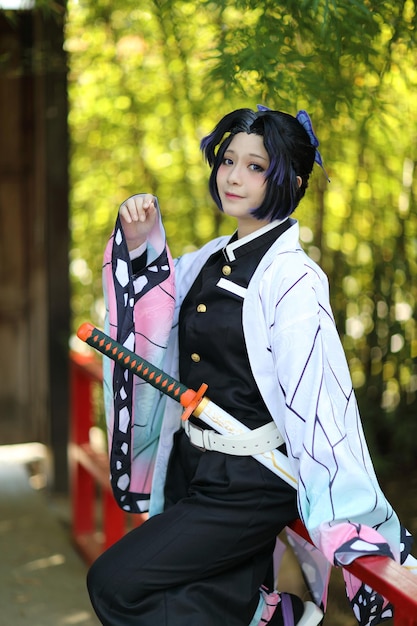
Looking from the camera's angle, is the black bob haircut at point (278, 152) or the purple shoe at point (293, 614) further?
the purple shoe at point (293, 614)

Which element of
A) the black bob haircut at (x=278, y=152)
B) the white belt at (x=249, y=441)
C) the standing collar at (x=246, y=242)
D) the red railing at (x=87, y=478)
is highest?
the black bob haircut at (x=278, y=152)

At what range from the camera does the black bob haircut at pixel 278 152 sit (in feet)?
6.75

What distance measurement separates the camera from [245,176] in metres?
2.09

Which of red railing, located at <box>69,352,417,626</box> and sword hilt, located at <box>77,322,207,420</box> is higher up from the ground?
sword hilt, located at <box>77,322,207,420</box>

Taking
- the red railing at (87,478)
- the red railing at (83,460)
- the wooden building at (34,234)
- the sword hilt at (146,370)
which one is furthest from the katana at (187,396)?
the wooden building at (34,234)

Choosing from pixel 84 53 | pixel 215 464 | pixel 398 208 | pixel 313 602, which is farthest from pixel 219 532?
pixel 84 53

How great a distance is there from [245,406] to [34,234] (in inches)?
102

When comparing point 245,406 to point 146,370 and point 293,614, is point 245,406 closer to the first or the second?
point 146,370

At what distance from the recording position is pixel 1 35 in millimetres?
4258

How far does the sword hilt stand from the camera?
207 cm

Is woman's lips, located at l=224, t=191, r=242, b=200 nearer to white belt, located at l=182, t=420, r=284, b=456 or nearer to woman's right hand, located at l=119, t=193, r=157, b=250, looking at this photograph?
woman's right hand, located at l=119, t=193, r=157, b=250

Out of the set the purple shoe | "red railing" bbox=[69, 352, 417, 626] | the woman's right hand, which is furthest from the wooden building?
the purple shoe

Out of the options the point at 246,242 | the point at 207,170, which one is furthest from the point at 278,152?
the point at 207,170

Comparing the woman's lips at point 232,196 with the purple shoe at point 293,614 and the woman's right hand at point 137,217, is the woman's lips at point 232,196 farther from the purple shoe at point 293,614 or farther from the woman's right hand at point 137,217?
the purple shoe at point 293,614
